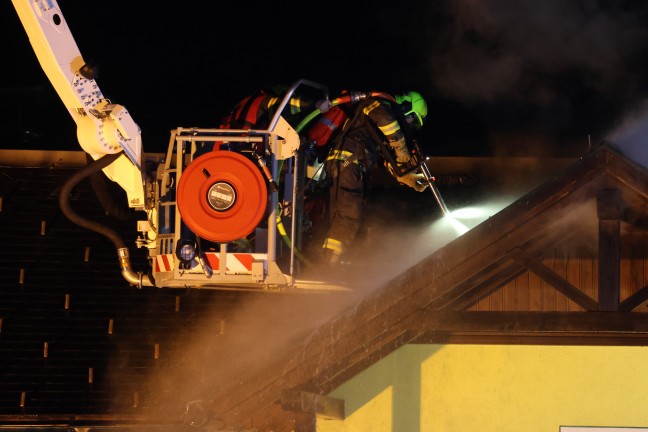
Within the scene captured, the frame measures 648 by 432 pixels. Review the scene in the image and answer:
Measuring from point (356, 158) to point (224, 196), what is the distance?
163cm

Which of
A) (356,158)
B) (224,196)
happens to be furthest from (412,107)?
(224,196)

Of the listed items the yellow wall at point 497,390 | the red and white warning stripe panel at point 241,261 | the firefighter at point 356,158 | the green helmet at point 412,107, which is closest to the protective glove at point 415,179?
the firefighter at point 356,158

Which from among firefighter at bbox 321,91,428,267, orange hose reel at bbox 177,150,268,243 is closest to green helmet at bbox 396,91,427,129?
firefighter at bbox 321,91,428,267

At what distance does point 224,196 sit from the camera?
9.27 metres

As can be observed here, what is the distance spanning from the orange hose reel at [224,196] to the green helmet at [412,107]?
2.14 meters

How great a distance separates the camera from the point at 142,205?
33.6 ft

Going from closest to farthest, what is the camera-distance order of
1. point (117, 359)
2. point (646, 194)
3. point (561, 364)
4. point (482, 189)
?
point (646, 194) < point (561, 364) < point (117, 359) < point (482, 189)

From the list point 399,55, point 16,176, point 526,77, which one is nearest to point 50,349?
point 16,176

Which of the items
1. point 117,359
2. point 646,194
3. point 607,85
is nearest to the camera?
point 646,194

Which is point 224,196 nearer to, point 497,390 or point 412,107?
point 412,107

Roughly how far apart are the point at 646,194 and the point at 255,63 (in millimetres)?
6266

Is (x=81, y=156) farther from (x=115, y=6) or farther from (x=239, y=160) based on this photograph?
(x=239, y=160)

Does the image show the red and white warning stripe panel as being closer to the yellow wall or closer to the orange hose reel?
the orange hose reel

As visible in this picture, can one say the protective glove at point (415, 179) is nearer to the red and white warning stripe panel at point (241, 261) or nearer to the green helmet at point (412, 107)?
the green helmet at point (412, 107)
